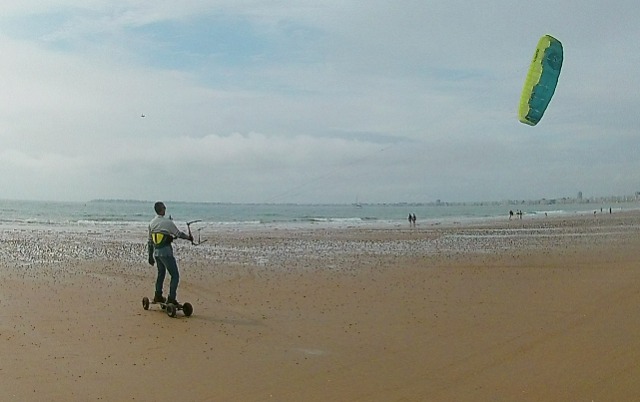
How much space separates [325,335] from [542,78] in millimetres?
8150

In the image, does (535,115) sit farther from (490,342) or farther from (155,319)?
(155,319)

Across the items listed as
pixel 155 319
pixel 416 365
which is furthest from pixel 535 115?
pixel 155 319

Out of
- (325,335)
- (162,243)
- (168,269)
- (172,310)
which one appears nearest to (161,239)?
(162,243)

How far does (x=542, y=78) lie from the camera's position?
503 inches

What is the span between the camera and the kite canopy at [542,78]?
12.7m

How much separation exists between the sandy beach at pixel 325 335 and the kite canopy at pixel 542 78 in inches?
150

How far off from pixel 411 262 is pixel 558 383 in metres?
11.6

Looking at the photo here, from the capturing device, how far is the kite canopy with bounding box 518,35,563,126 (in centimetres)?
1274

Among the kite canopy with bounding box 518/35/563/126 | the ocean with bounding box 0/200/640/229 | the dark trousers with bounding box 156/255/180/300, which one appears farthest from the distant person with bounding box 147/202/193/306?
the ocean with bounding box 0/200/640/229

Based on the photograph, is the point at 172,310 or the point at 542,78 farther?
the point at 542,78

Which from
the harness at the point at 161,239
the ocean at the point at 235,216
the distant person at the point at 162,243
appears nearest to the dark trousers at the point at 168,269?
the distant person at the point at 162,243

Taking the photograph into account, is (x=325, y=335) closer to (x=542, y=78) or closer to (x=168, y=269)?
(x=168, y=269)

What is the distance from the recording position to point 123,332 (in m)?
8.05

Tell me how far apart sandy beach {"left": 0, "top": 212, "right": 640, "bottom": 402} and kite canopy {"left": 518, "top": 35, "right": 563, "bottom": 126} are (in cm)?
381
